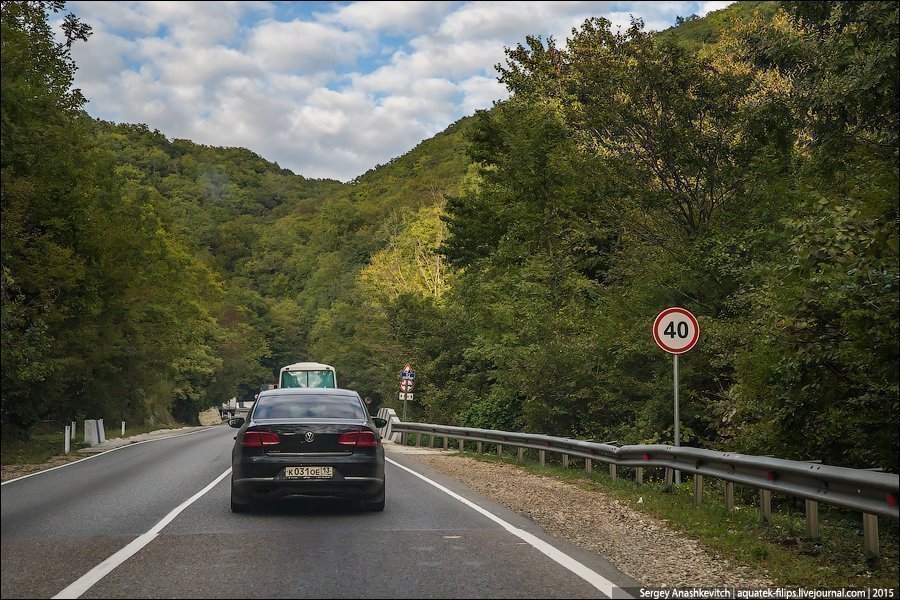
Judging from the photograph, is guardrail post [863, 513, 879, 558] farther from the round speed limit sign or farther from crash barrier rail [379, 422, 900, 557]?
the round speed limit sign

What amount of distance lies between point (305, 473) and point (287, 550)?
240cm

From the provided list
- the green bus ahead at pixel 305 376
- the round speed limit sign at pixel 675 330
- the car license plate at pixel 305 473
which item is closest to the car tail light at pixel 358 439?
the car license plate at pixel 305 473

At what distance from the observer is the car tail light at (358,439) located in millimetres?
10773

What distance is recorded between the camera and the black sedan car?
10523 millimetres

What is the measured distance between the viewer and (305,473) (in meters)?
10.5

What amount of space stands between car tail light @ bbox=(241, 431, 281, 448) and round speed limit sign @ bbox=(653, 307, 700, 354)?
5506mm

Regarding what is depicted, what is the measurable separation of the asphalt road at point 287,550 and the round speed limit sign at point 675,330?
3.36 m

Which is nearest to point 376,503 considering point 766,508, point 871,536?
point 766,508

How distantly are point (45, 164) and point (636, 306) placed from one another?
18032 mm

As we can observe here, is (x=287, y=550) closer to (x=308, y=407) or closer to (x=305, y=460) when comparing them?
(x=305, y=460)

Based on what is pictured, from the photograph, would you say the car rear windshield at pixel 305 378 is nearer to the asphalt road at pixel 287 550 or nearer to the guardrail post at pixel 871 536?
the asphalt road at pixel 287 550

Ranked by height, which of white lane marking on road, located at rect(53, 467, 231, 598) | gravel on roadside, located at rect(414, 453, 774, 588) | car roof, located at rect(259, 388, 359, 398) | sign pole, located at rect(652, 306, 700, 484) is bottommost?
gravel on roadside, located at rect(414, 453, 774, 588)

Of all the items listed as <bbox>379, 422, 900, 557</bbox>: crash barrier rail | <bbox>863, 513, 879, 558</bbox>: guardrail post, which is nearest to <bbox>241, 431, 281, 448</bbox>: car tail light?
<bbox>379, 422, 900, 557</bbox>: crash barrier rail

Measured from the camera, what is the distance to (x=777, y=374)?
11039mm
